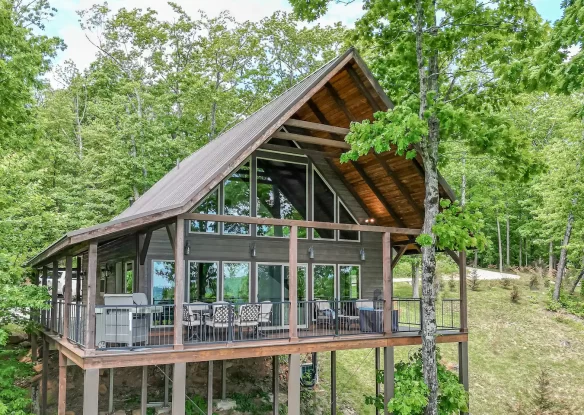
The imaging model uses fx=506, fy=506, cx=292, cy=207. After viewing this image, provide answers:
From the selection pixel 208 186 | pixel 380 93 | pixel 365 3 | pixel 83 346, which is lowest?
pixel 83 346

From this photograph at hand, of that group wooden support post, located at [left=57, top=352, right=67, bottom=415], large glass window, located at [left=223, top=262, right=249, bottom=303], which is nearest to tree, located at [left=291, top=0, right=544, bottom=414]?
large glass window, located at [left=223, top=262, right=249, bottom=303]

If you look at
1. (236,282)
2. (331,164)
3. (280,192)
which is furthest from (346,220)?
(236,282)

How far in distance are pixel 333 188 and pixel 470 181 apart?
2275 centimetres

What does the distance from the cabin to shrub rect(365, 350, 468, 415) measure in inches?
18.5

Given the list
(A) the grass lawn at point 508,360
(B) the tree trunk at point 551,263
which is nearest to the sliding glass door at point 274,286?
(A) the grass lawn at point 508,360

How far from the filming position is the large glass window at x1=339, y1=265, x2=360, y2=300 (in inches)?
639

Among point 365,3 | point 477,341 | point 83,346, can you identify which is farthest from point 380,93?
point 477,341

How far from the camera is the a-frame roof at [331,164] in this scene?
9.87 m

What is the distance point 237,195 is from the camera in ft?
47.5

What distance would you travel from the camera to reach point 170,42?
31.5 m

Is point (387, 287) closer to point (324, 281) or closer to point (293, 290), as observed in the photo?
point (293, 290)

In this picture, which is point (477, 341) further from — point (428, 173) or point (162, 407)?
point (162, 407)

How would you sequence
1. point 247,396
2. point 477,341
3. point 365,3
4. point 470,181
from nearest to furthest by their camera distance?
point 365,3 < point 247,396 < point 477,341 < point 470,181

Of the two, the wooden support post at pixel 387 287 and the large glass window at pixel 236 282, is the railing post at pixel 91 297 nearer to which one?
the large glass window at pixel 236 282
